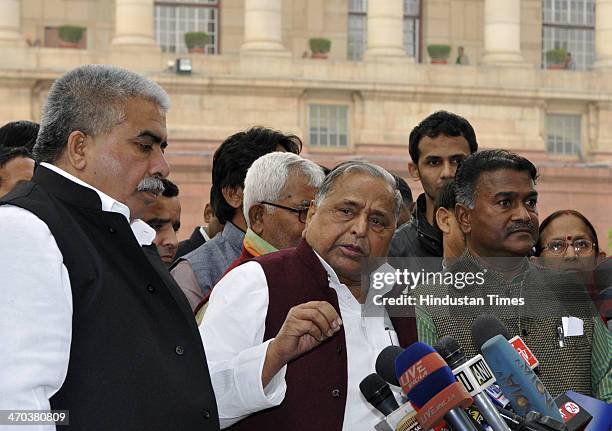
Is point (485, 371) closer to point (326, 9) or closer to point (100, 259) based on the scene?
point (100, 259)

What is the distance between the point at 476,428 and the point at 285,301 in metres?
1.53

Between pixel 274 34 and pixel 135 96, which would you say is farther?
pixel 274 34

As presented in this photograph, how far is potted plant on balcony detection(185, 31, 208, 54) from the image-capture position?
1396 inches

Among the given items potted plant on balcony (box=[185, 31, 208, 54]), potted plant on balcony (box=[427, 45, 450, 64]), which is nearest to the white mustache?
potted plant on balcony (box=[185, 31, 208, 54])

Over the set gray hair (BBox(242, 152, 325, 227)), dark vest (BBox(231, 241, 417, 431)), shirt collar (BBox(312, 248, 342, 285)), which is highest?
gray hair (BBox(242, 152, 325, 227))

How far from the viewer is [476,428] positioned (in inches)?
141

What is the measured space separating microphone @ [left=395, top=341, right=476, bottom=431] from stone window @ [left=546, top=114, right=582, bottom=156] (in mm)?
34481

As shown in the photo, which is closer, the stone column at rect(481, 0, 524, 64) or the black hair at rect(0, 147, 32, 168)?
the black hair at rect(0, 147, 32, 168)

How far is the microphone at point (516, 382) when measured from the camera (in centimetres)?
376

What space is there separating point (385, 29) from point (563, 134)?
4.97 m

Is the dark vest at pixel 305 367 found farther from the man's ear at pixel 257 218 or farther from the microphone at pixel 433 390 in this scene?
the microphone at pixel 433 390

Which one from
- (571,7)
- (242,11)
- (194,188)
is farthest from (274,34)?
(571,7)

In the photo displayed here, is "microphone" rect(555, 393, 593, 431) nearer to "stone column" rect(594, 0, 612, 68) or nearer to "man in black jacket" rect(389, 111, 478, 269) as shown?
"man in black jacket" rect(389, 111, 478, 269)

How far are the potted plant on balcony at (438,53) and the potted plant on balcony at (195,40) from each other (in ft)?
17.6
